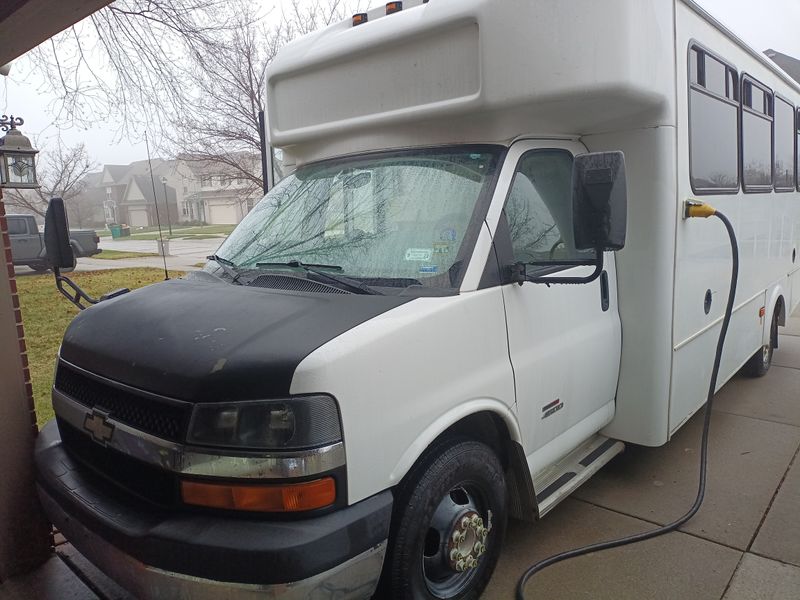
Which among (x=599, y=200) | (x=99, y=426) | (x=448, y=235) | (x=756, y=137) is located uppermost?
(x=756, y=137)

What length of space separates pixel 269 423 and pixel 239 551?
1.34ft

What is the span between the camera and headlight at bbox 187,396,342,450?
2.07 m

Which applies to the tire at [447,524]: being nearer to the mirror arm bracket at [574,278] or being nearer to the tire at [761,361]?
the mirror arm bracket at [574,278]

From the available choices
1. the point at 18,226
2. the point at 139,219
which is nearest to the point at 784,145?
the point at 139,219

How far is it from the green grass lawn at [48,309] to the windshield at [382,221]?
3567 mm

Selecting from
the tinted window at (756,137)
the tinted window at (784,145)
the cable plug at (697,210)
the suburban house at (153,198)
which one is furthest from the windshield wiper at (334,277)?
the tinted window at (784,145)

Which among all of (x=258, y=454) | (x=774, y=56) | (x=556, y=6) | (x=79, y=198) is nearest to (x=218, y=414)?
(x=258, y=454)

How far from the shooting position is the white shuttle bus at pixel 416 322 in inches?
82.6

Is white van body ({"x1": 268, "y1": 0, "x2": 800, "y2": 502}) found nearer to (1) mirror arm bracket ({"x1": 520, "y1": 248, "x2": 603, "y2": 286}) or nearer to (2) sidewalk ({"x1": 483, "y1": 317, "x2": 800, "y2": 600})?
(1) mirror arm bracket ({"x1": 520, "y1": 248, "x2": 603, "y2": 286})

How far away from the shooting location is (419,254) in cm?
283

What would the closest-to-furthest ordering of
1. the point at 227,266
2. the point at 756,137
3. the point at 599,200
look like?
the point at 599,200
the point at 227,266
the point at 756,137

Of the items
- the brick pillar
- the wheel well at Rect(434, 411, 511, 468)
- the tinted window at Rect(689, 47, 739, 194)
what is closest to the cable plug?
the tinted window at Rect(689, 47, 739, 194)

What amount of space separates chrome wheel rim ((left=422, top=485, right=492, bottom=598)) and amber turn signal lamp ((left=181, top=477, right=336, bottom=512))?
65 centimetres

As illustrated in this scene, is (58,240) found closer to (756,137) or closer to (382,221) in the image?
(382,221)
